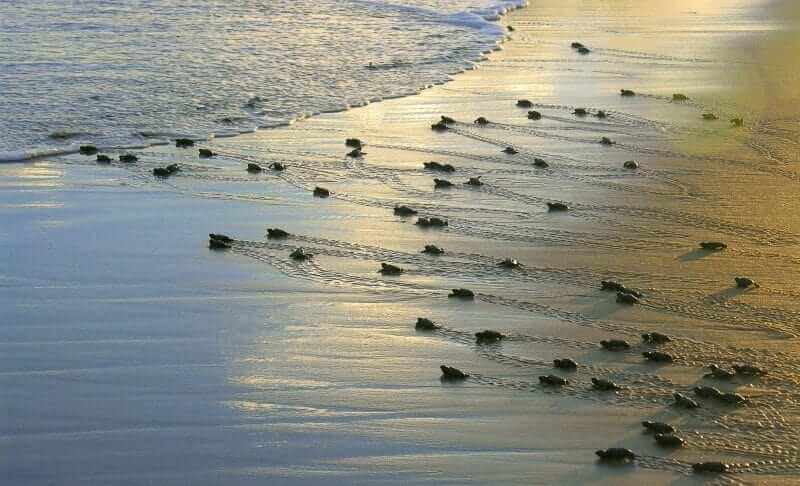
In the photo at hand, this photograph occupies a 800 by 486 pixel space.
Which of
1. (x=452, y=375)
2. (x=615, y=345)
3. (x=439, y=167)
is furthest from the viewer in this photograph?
(x=439, y=167)

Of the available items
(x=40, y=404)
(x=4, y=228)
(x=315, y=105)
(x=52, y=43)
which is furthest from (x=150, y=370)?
(x=52, y=43)

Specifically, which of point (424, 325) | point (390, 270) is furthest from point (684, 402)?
point (390, 270)

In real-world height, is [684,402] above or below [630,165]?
below

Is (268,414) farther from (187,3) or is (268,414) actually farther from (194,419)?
(187,3)

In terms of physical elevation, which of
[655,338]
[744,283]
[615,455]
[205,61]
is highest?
[205,61]

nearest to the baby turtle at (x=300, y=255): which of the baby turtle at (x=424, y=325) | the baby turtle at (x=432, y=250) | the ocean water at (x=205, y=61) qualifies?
the baby turtle at (x=432, y=250)

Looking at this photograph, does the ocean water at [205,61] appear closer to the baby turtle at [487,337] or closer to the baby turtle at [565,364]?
the baby turtle at [487,337]

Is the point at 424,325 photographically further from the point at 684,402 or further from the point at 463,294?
the point at 684,402
